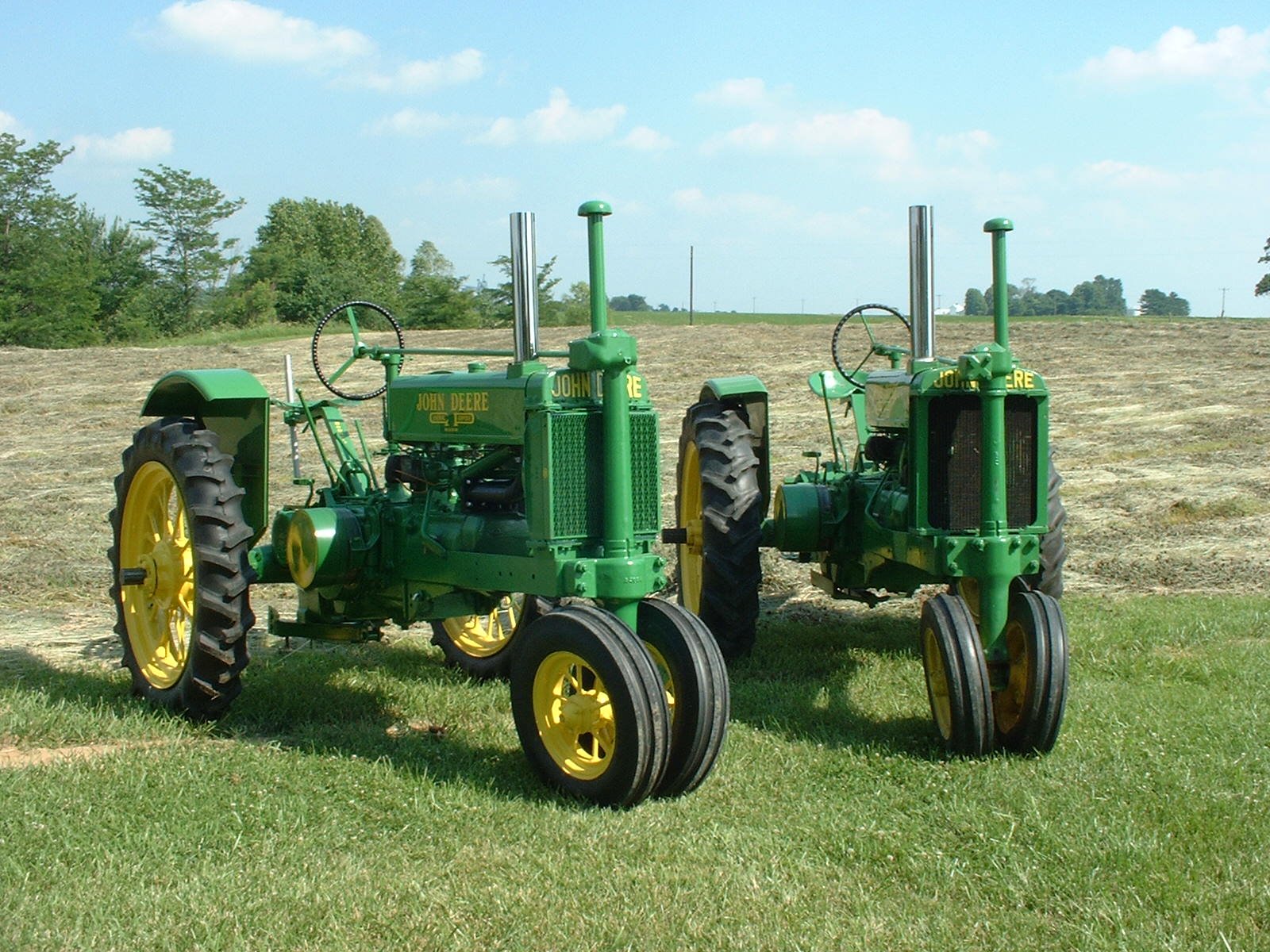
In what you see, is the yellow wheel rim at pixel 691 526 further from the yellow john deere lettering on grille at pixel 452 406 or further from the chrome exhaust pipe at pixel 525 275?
the chrome exhaust pipe at pixel 525 275

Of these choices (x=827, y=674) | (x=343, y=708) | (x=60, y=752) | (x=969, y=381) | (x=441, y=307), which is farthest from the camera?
(x=441, y=307)

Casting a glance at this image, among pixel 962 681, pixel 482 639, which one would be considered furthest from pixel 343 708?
pixel 962 681

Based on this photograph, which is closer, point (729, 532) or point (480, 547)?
point (480, 547)

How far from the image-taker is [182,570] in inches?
236

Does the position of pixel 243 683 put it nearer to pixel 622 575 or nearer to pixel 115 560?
pixel 115 560

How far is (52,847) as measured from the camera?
409cm

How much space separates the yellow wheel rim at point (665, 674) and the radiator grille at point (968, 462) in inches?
64.6

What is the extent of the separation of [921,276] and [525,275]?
6.94 feet

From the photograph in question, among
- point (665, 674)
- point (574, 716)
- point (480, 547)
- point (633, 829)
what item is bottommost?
point (633, 829)

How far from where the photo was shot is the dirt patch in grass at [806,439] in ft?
29.7

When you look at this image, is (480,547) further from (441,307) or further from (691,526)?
(441,307)

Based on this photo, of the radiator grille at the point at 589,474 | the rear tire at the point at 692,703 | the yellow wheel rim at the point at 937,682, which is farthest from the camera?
the yellow wheel rim at the point at 937,682

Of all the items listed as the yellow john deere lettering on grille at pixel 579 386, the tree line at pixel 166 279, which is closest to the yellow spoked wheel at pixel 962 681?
the yellow john deere lettering on grille at pixel 579 386

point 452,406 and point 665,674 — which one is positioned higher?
point 452,406
